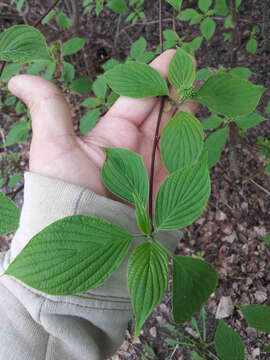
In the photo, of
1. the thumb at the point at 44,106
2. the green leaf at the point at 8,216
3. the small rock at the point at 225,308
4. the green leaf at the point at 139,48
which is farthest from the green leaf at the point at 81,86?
the small rock at the point at 225,308

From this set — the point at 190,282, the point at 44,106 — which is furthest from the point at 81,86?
the point at 190,282

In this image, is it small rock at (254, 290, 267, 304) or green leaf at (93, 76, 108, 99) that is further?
small rock at (254, 290, 267, 304)

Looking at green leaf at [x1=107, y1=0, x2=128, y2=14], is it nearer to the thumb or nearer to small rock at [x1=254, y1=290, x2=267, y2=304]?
the thumb

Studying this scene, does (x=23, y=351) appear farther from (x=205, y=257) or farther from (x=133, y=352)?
(x=205, y=257)

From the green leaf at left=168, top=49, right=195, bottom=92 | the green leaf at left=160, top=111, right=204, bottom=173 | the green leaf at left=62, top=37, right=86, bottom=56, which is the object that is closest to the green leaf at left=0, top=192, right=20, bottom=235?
the green leaf at left=160, top=111, right=204, bottom=173

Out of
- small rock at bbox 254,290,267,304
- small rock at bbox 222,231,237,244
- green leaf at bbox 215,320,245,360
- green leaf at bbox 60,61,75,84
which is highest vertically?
green leaf at bbox 60,61,75,84

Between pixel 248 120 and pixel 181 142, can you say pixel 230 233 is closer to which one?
pixel 248 120
